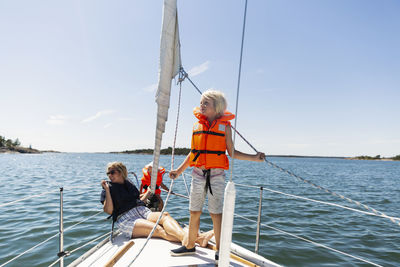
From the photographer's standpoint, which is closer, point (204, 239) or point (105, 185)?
point (204, 239)

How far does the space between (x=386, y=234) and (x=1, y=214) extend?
34.9ft

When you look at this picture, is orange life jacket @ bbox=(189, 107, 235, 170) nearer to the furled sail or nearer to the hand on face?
the furled sail

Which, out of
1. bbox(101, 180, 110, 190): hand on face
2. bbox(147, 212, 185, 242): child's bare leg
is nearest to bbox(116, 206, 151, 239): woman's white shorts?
bbox(147, 212, 185, 242): child's bare leg

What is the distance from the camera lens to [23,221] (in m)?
5.88

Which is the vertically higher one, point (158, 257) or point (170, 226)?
point (170, 226)

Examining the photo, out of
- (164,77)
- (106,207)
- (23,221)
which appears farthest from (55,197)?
(164,77)

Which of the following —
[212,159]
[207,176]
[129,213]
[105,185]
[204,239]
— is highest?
[212,159]

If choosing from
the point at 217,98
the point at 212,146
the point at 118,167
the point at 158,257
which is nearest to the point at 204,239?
the point at 158,257

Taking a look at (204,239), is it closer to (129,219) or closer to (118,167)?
(129,219)

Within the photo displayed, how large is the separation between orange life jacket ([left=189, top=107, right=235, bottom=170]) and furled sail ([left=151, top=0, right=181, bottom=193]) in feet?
2.34

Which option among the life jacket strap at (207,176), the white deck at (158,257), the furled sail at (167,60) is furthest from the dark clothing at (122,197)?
the life jacket strap at (207,176)

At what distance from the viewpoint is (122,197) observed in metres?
3.39

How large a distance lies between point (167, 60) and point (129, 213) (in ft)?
7.40

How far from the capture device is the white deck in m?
2.46
